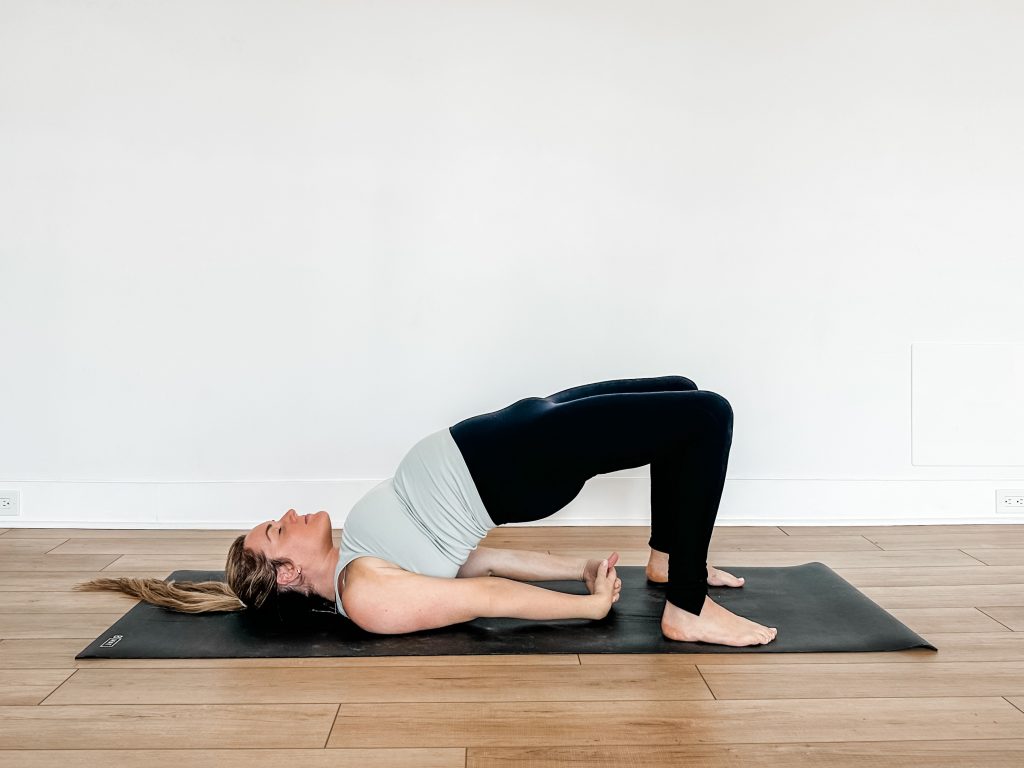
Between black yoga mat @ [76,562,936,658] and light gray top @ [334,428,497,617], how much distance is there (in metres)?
0.15

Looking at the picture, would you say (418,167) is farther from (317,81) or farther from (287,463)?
(287,463)

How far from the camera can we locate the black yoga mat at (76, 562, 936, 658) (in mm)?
2080

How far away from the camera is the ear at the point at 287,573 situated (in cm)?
221

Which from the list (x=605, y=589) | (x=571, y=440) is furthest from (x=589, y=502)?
(x=571, y=440)

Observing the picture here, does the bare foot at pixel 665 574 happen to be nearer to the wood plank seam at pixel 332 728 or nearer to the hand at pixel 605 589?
the hand at pixel 605 589

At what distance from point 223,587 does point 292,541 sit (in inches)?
14.0

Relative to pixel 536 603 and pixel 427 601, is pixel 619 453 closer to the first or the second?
pixel 536 603

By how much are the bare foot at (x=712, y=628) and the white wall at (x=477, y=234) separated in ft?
3.89

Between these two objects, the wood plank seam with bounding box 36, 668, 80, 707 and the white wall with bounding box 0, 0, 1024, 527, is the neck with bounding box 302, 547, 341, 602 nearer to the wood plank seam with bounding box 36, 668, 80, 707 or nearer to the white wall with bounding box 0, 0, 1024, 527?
the wood plank seam with bounding box 36, 668, 80, 707

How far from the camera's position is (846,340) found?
10.9ft

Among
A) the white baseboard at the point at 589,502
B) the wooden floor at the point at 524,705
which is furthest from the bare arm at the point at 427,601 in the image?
the white baseboard at the point at 589,502

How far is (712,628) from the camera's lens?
211 cm

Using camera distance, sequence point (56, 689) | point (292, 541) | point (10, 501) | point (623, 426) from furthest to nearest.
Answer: point (10, 501), point (292, 541), point (623, 426), point (56, 689)

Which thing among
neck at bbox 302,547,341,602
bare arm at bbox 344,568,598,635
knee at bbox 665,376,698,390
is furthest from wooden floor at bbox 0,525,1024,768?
knee at bbox 665,376,698,390
